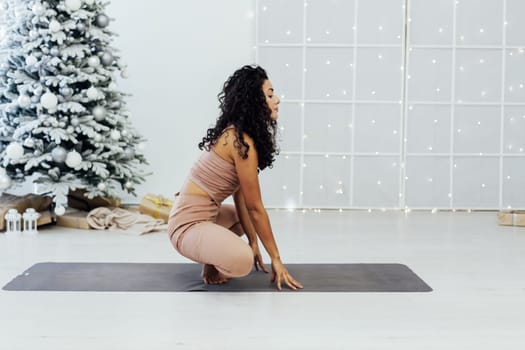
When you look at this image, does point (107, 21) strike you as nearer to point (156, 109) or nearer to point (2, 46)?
point (2, 46)

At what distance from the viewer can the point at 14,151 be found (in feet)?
16.5

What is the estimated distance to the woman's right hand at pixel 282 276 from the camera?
3379mm

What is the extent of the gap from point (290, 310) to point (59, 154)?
8.61ft

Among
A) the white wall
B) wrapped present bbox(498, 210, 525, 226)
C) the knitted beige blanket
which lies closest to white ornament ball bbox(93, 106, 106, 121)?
the knitted beige blanket

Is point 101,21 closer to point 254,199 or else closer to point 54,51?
point 54,51

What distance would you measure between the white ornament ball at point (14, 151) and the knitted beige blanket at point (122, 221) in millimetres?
682

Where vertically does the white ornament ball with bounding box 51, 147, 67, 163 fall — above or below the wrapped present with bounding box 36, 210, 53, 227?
above

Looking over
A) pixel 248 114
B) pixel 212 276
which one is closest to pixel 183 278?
pixel 212 276

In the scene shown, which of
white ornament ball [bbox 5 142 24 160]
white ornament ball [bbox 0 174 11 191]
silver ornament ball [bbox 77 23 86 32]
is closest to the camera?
white ornament ball [bbox 5 142 24 160]

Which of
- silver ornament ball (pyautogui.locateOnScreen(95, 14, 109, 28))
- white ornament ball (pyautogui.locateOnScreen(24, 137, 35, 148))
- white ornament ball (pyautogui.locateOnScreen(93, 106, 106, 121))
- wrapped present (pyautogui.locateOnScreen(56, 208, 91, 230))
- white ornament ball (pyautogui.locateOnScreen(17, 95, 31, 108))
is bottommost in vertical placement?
wrapped present (pyautogui.locateOnScreen(56, 208, 91, 230))

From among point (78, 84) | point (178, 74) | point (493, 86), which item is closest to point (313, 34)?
point (178, 74)

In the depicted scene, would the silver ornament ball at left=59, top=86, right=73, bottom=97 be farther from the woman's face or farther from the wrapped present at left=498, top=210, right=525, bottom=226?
the wrapped present at left=498, top=210, right=525, bottom=226

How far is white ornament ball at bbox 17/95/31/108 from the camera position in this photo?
5.12 meters

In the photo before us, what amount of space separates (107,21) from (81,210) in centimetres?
147
